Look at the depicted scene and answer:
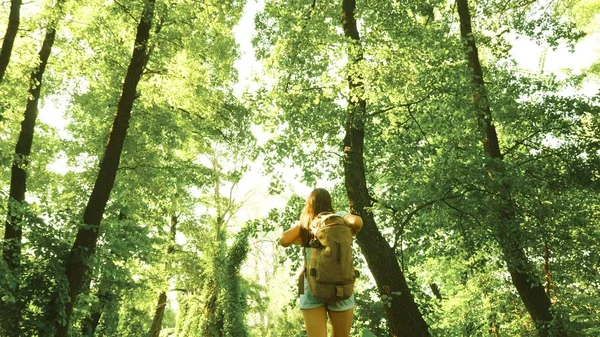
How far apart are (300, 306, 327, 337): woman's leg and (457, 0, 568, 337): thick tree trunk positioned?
3.92 metres

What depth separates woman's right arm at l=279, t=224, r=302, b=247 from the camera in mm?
3522

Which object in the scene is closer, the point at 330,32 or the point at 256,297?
the point at 330,32

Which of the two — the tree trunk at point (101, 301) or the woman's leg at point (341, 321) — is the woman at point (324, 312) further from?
the tree trunk at point (101, 301)

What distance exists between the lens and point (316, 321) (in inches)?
131

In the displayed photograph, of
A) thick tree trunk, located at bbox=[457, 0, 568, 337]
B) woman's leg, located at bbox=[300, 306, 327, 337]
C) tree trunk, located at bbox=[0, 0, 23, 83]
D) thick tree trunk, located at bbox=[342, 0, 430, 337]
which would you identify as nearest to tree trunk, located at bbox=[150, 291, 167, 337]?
tree trunk, located at bbox=[0, 0, 23, 83]

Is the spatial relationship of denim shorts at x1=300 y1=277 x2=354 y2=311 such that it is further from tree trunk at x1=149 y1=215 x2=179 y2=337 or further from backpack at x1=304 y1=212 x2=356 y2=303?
tree trunk at x1=149 y1=215 x2=179 y2=337

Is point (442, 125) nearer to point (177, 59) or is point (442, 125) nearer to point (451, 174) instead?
point (451, 174)

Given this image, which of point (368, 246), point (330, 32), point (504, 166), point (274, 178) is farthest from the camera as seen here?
point (274, 178)

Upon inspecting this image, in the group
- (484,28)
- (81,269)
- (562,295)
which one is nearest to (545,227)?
(562,295)

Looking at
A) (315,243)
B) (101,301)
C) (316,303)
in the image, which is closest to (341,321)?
(316,303)

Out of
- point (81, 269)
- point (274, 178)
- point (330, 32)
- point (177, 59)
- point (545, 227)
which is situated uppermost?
point (177, 59)

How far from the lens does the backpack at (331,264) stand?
3178mm

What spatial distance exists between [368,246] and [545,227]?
3.10m

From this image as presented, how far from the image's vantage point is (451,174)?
6340 mm
